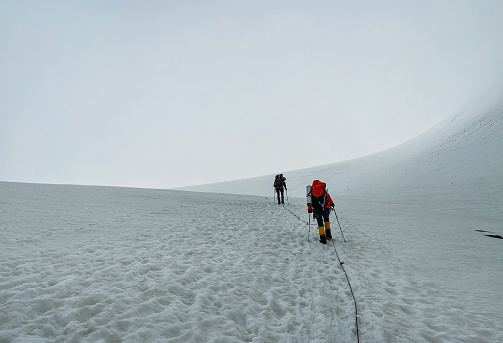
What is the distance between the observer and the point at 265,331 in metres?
4.30

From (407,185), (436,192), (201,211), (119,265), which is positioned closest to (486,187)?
(436,192)

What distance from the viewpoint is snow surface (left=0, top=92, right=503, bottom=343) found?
164 inches

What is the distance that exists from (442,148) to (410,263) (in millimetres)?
35356

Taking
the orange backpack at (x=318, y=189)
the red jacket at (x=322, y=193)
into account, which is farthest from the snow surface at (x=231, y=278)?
the orange backpack at (x=318, y=189)

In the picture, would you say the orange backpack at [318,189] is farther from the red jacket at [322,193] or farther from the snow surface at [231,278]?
the snow surface at [231,278]

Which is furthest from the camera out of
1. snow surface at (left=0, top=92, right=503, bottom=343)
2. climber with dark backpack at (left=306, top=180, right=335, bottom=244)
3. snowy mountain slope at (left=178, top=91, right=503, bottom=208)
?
snowy mountain slope at (left=178, top=91, right=503, bottom=208)

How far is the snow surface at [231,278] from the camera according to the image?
417cm

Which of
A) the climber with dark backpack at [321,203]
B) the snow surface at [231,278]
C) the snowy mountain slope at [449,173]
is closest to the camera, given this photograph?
the snow surface at [231,278]

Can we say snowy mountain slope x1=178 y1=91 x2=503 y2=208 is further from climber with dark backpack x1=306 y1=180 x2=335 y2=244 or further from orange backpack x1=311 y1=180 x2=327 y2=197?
orange backpack x1=311 y1=180 x2=327 y2=197

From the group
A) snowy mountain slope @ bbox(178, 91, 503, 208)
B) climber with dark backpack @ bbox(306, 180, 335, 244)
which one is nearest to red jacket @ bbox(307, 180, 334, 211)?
climber with dark backpack @ bbox(306, 180, 335, 244)

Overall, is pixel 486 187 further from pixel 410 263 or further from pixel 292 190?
pixel 292 190

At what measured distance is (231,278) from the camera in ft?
20.0

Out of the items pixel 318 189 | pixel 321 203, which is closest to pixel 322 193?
pixel 318 189

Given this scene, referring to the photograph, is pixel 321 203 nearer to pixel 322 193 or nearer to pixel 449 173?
pixel 322 193
